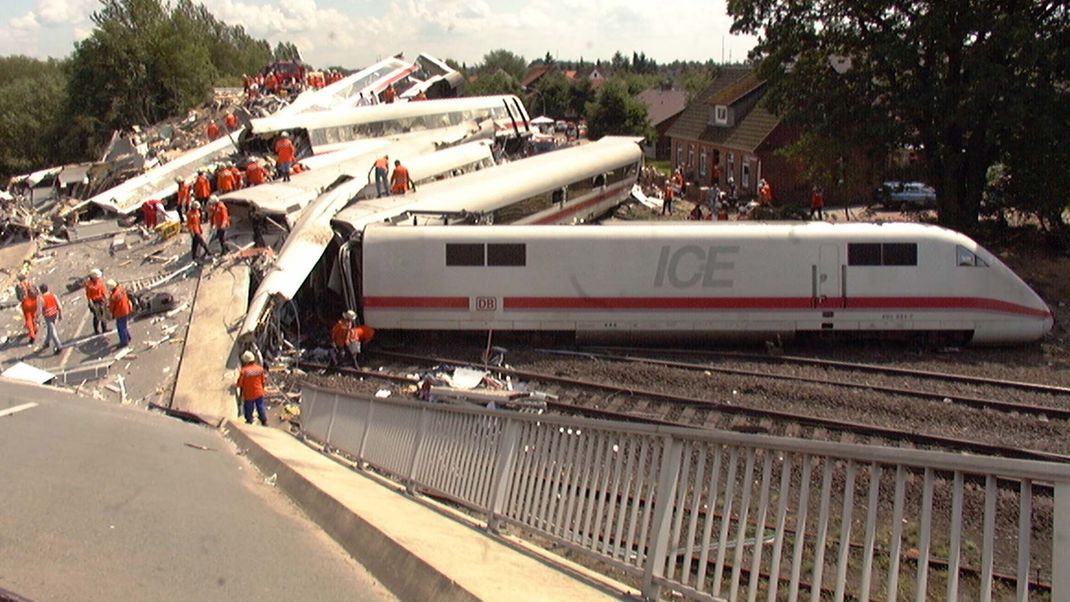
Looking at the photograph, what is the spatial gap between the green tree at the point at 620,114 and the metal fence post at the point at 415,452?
2353 inches

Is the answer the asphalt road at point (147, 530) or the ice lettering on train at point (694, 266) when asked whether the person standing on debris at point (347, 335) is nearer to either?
the ice lettering on train at point (694, 266)

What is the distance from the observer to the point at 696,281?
16422 mm

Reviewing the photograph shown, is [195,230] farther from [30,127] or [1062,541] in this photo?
[30,127]

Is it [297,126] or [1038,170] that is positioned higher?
[297,126]

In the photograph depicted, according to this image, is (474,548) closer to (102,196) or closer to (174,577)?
(174,577)

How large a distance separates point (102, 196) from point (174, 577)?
23.7 metres

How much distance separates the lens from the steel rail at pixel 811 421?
11.4 metres

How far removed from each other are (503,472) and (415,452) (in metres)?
1.85

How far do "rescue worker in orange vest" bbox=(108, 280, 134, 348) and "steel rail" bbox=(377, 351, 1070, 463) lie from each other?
5.42m

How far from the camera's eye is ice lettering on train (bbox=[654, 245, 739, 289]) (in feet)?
53.7

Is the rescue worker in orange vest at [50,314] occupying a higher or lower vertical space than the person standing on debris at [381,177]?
lower

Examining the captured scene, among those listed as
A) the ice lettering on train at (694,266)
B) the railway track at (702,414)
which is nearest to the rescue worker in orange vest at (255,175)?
the railway track at (702,414)

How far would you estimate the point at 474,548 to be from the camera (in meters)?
5.46

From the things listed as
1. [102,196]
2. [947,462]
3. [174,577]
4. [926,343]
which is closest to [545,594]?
[174,577]
